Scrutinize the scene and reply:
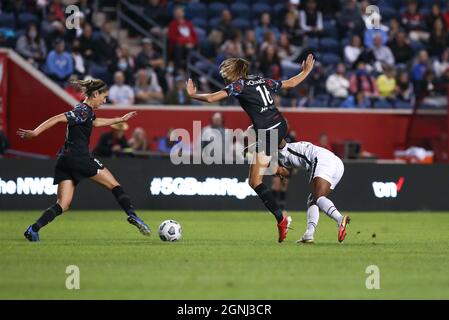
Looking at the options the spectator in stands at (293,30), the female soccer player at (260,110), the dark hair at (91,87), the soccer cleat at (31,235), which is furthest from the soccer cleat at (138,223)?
the spectator in stands at (293,30)

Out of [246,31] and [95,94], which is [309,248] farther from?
[246,31]

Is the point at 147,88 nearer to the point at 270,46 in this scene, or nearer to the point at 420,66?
the point at 270,46

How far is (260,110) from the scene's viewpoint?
1413 cm

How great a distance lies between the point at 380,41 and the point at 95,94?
48.3 feet

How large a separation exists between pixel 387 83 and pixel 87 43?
7.53m

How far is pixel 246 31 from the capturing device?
27.7 meters

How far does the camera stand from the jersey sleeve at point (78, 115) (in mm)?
14039

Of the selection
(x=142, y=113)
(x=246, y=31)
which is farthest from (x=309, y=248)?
(x=246, y=31)

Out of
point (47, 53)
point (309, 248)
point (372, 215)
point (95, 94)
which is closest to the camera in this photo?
point (309, 248)

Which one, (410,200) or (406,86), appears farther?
(406,86)

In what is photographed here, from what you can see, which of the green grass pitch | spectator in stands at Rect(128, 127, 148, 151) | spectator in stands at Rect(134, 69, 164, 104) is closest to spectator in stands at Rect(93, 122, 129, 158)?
spectator in stands at Rect(128, 127, 148, 151)

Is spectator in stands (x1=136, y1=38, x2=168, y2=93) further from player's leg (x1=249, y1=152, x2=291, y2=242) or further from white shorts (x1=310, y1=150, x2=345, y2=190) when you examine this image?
white shorts (x1=310, y1=150, x2=345, y2=190)

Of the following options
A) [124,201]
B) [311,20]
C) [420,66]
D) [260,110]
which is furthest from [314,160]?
[311,20]

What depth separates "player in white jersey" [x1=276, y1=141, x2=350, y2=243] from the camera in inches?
542
